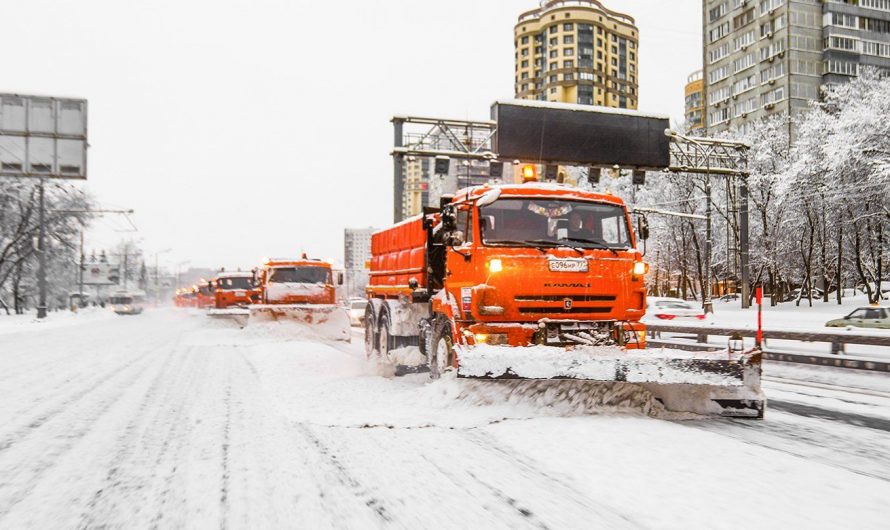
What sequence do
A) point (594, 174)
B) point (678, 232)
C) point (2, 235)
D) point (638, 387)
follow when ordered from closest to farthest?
point (638, 387)
point (594, 174)
point (2, 235)
point (678, 232)

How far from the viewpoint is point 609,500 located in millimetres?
4340

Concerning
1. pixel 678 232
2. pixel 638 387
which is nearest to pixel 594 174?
pixel 638 387

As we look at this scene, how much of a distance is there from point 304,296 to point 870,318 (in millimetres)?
19088

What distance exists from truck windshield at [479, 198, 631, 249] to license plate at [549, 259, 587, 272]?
274 mm

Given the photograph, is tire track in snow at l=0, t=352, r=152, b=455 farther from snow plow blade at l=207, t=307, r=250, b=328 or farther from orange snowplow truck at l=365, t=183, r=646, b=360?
snow plow blade at l=207, t=307, r=250, b=328

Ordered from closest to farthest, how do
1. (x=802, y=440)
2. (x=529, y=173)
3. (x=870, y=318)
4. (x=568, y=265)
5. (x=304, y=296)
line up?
(x=802, y=440)
(x=568, y=265)
(x=529, y=173)
(x=304, y=296)
(x=870, y=318)

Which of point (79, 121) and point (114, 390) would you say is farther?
point (79, 121)

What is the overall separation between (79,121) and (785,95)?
6601cm

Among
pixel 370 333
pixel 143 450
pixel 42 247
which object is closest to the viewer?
pixel 143 450

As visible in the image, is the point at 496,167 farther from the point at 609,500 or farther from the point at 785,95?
the point at 785,95

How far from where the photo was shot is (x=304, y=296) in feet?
67.7

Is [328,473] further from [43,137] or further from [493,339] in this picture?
[43,137]

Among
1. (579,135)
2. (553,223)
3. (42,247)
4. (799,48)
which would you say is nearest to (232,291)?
(42,247)

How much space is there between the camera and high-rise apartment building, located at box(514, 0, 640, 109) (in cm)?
13700
